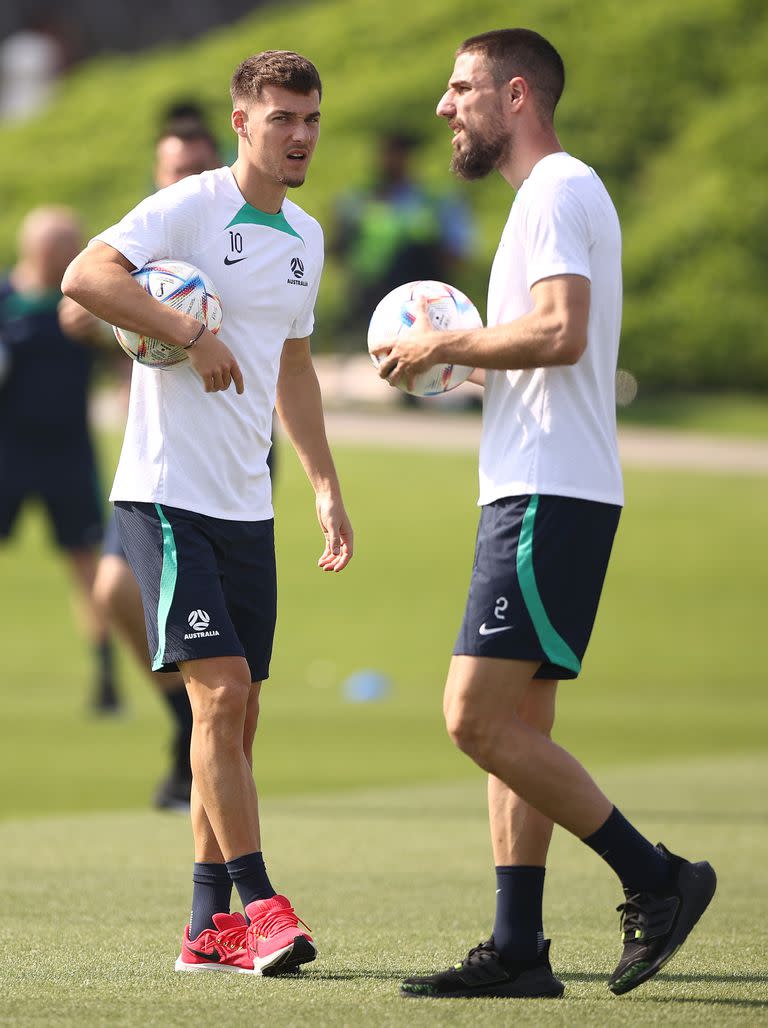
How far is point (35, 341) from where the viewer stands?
460 inches

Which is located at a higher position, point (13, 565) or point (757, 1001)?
point (13, 565)

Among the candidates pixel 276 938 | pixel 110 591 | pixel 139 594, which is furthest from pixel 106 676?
pixel 276 938

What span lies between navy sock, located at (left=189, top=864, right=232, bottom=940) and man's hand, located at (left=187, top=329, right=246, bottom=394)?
1.29 metres

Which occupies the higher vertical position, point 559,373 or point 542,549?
point 559,373

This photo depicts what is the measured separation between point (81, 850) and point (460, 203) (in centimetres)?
1595

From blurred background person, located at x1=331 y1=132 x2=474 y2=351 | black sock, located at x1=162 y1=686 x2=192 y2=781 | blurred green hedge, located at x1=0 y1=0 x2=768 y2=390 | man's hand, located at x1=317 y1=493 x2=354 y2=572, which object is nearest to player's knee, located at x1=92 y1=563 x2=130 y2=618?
black sock, located at x1=162 y1=686 x2=192 y2=781

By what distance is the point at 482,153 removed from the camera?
4973 mm

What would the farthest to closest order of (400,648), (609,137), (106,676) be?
(609,137)
(400,648)
(106,676)

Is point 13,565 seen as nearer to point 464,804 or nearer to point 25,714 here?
point 25,714

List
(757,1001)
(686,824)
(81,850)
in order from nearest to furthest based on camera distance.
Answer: (757,1001)
(81,850)
(686,824)

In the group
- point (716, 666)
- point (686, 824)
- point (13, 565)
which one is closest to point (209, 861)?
point (686, 824)

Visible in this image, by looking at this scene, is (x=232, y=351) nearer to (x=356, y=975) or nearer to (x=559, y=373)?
(x=559, y=373)

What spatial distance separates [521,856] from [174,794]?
368 centimetres

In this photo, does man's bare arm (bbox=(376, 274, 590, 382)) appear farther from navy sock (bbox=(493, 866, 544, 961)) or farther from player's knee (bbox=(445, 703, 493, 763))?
navy sock (bbox=(493, 866, 544, 961))
